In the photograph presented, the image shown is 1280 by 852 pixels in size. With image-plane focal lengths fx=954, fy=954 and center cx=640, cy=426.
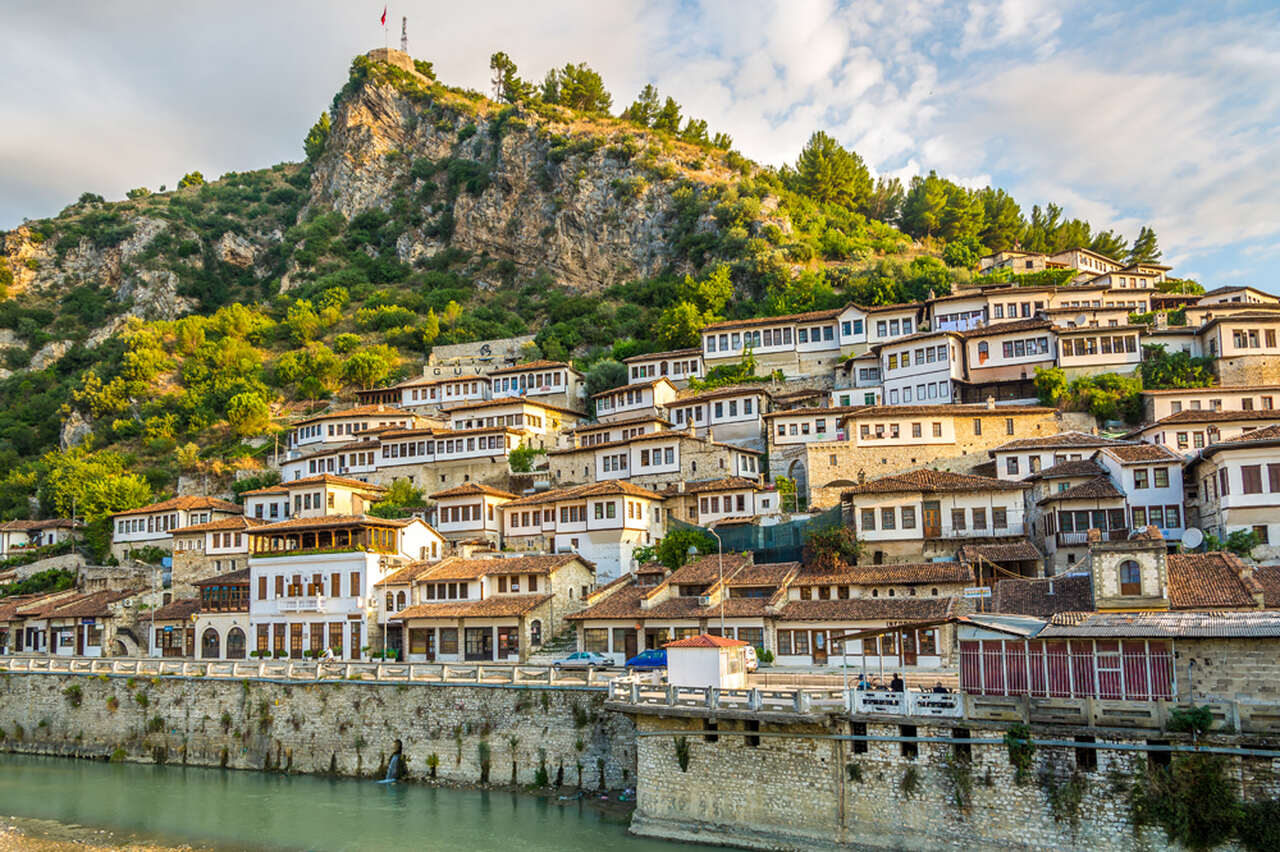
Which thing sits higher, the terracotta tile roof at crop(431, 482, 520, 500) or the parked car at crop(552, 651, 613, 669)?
the terracotta tile roof at crop(431, 482, 520, 500)

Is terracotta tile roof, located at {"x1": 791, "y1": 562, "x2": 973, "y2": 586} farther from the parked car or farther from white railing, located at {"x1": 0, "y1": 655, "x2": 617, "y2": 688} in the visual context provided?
white railing, located at {"x1": 0, "y1": 655, "x2": 617, "y2": 688}

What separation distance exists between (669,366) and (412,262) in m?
61.9

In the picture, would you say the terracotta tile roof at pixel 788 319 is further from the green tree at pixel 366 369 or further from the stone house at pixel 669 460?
the green tree at pixel 366 369

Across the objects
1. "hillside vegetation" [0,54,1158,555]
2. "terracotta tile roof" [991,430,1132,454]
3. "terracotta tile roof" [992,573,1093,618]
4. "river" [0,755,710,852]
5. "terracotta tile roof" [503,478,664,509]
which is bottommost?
"river" [0,755,710,852]

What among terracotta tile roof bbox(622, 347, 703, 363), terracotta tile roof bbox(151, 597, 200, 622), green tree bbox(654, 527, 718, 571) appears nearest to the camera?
green tree bbox(654, 527, 718, 571)

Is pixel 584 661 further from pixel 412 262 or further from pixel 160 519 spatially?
pixel 412 262

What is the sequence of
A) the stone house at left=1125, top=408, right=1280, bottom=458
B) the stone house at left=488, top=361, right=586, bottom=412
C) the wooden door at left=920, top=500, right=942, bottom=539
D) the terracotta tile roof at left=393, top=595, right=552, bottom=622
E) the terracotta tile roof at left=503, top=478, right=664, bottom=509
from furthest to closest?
the stone house at left=488, top=361, right=586, bottom=412 → the terracotta tile roof at left=503, top=478, right=664, bottom=509 → the stone house at left=1125, top=408, right=1280, bottom=458 → the wooden door at left=920, top=500, right=942, bottom=539 → the terracotta tile roof at left=393, top=595, right=552, bottom=622

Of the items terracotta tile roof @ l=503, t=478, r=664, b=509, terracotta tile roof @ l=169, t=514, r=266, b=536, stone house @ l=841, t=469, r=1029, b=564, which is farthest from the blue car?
terracotta tile roof @ l=169, t=514, r=266, b=536

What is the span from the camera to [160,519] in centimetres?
6322

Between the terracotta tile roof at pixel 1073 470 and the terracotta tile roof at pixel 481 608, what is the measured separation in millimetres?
22628

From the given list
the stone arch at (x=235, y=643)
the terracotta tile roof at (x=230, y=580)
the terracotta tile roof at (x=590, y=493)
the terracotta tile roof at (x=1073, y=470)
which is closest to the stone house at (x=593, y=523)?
the terracotta tile roof at (x=590, y=493)

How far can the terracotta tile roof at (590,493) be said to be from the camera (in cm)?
4794

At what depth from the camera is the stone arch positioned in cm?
4744

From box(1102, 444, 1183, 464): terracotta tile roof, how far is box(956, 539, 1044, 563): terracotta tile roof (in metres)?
5.80
